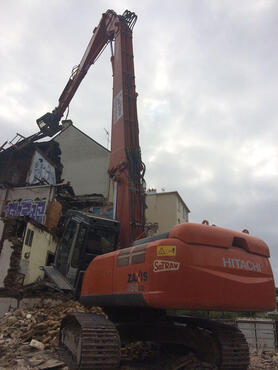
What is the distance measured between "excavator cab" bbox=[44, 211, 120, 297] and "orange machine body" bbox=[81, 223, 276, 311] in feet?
5.42

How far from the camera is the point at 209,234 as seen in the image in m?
4.43

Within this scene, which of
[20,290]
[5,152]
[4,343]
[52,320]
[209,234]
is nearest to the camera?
[209,234]

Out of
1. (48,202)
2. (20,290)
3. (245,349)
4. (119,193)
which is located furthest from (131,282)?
(48,202)

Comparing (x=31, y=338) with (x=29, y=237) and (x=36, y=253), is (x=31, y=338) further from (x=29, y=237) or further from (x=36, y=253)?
(x=36, y=253)

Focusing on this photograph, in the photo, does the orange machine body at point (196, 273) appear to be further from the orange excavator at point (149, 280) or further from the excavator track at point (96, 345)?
the excavator track at point (96, 345)

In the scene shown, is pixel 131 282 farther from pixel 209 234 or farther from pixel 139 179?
pixel 139 179

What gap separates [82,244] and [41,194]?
18535mm

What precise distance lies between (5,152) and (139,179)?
2549 cm

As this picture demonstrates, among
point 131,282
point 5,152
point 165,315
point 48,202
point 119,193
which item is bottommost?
point 165,315

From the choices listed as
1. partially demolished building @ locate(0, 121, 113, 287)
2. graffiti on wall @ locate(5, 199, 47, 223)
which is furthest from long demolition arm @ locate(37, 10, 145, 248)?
graffiti on wall @ locate(5, 199, 47, 223)

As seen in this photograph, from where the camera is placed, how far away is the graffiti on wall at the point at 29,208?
23.3 m

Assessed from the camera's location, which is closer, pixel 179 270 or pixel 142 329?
pixel 179 270

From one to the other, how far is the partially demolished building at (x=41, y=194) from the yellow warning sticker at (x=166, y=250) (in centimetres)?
906

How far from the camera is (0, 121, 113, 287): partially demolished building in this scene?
15.9m
